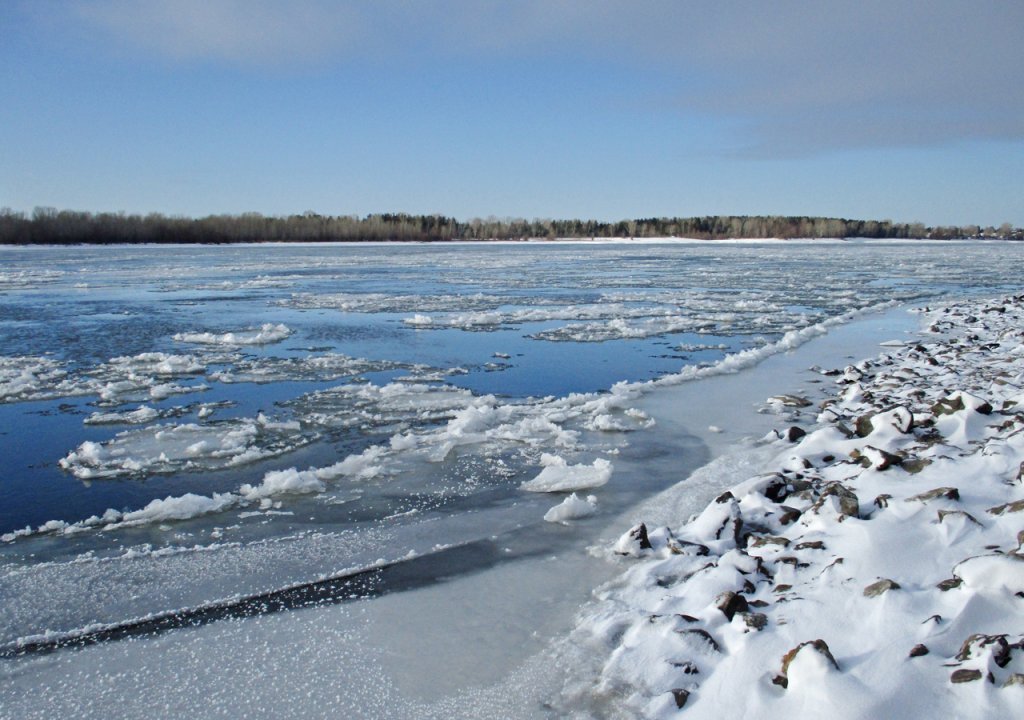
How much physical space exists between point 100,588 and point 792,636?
11.0 feet

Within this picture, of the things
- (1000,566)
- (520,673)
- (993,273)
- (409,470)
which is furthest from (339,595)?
(993,273)

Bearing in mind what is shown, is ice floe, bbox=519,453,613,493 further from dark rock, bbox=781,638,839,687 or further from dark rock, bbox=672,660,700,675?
dark rock, bbox=781,638,839,687

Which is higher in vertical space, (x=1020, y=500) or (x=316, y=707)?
(x=1020, y=500)

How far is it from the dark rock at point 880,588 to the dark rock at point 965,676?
53cm

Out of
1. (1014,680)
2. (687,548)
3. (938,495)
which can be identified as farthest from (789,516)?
(1014,680)

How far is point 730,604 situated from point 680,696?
0.59m

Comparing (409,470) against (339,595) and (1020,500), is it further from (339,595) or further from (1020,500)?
(1020,500)

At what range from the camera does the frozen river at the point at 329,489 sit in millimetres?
3082

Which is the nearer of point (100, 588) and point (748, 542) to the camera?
point (100, 588)

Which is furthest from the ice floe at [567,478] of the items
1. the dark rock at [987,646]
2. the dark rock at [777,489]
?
the dark rock at [987,646]

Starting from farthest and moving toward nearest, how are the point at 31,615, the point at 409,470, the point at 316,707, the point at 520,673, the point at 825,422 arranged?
the point at 825,422, the point at 409,470, the point at 31,615, the point at 520,673, the point at 316,707

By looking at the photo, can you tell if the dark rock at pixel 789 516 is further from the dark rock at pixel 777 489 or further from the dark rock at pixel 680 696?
the dark rock at pixel 680 696

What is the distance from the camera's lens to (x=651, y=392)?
8039 mm

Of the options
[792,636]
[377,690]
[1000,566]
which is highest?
[1000,566]
